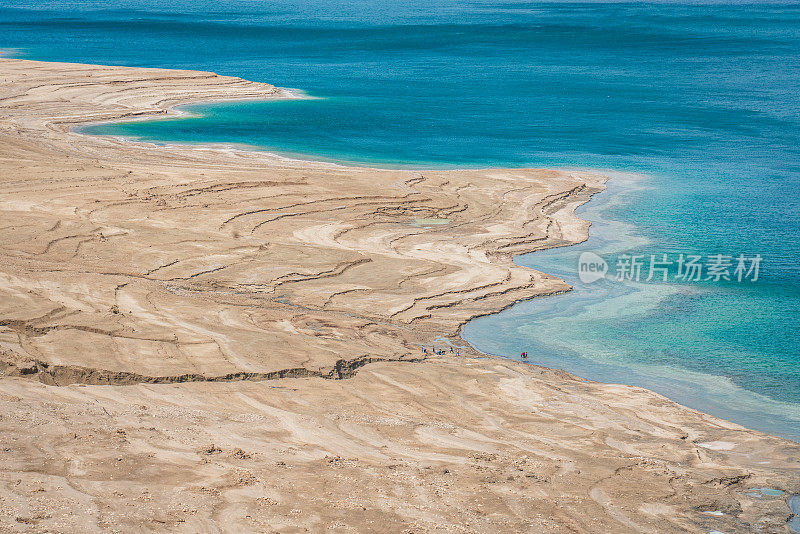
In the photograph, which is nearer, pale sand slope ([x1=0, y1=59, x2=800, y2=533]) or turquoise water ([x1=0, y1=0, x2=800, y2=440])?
pale sand slope ([x1=0, y1=59, x2=800, y2=533])

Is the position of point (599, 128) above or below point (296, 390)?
above

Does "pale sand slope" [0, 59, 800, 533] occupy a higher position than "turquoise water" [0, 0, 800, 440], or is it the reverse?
"turquoise water" [0, 0, 800, 440]

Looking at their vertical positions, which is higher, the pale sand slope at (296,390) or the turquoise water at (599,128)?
the turquoise water at (599,128)

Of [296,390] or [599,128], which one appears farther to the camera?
[599,128]

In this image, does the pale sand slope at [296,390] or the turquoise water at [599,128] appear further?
the turquoise water at [599,128]

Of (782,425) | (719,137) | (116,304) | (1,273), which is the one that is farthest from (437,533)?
(719,137)
